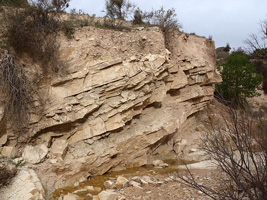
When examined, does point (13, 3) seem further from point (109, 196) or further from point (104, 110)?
point (109, 196)

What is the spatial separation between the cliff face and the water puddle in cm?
19

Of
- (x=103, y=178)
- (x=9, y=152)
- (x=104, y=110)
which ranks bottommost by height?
(x=103, y=178)

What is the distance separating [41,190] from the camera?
490 centimetres

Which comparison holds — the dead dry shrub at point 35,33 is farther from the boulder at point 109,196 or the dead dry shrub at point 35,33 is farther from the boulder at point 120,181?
the boulder at point 109,196

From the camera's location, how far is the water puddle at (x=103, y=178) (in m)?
5.40

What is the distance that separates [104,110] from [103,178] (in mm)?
2031

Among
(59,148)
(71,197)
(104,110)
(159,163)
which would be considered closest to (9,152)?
(59,148)

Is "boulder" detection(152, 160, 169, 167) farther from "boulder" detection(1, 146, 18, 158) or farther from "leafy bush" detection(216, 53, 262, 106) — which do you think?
"leafy bush" detection(216, 53, 262, 106)

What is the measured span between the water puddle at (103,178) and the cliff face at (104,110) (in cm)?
19

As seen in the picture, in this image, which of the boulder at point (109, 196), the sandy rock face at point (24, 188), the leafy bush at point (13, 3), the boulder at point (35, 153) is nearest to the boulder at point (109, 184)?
the boulder at point (109, 196)

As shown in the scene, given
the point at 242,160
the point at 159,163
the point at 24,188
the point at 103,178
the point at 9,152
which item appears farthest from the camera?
the point at 159,163

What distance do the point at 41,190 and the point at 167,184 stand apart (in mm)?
3095

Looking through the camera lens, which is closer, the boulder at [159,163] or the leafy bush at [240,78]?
the boulder at [159,163]

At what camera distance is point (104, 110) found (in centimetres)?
683
